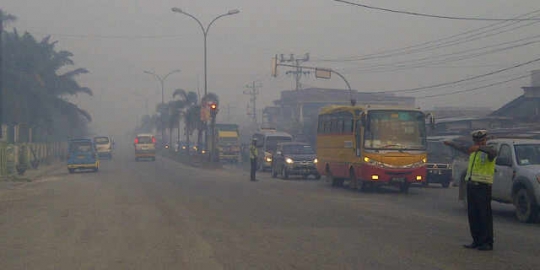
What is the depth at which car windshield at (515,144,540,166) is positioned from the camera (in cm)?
1364

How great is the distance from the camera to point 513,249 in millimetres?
9656

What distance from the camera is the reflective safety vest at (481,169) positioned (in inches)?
384

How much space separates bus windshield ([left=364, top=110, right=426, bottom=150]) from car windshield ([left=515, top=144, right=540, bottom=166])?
7.34m

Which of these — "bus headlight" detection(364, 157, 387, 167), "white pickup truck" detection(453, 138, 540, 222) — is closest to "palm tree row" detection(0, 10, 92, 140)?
"bus headlight" detection(364, 157, 387, 167)

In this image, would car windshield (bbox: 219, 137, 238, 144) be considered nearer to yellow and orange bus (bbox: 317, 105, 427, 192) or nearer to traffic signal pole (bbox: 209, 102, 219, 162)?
traffic signal pole (bbox: 209, 102, 219, 162)

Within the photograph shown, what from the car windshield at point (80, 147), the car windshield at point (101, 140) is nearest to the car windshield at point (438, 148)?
the car windshield at point (80, 147)

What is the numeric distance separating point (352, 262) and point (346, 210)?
22.6 feet

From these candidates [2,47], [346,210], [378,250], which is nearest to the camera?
[378,250]

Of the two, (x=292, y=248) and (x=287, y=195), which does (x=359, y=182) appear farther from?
(x=292, y=248)

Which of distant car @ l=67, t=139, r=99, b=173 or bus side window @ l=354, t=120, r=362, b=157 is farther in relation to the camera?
distant car @ l=67, t=139, r=99, b=173

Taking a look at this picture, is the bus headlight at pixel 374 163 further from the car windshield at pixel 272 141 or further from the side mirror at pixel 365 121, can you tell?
the car windshield at pixel 272 141

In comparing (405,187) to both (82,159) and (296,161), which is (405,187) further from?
(82,159)

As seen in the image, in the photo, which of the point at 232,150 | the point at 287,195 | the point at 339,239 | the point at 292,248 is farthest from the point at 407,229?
the point at 232,150

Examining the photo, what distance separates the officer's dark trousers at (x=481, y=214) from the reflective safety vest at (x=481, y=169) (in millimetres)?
86
